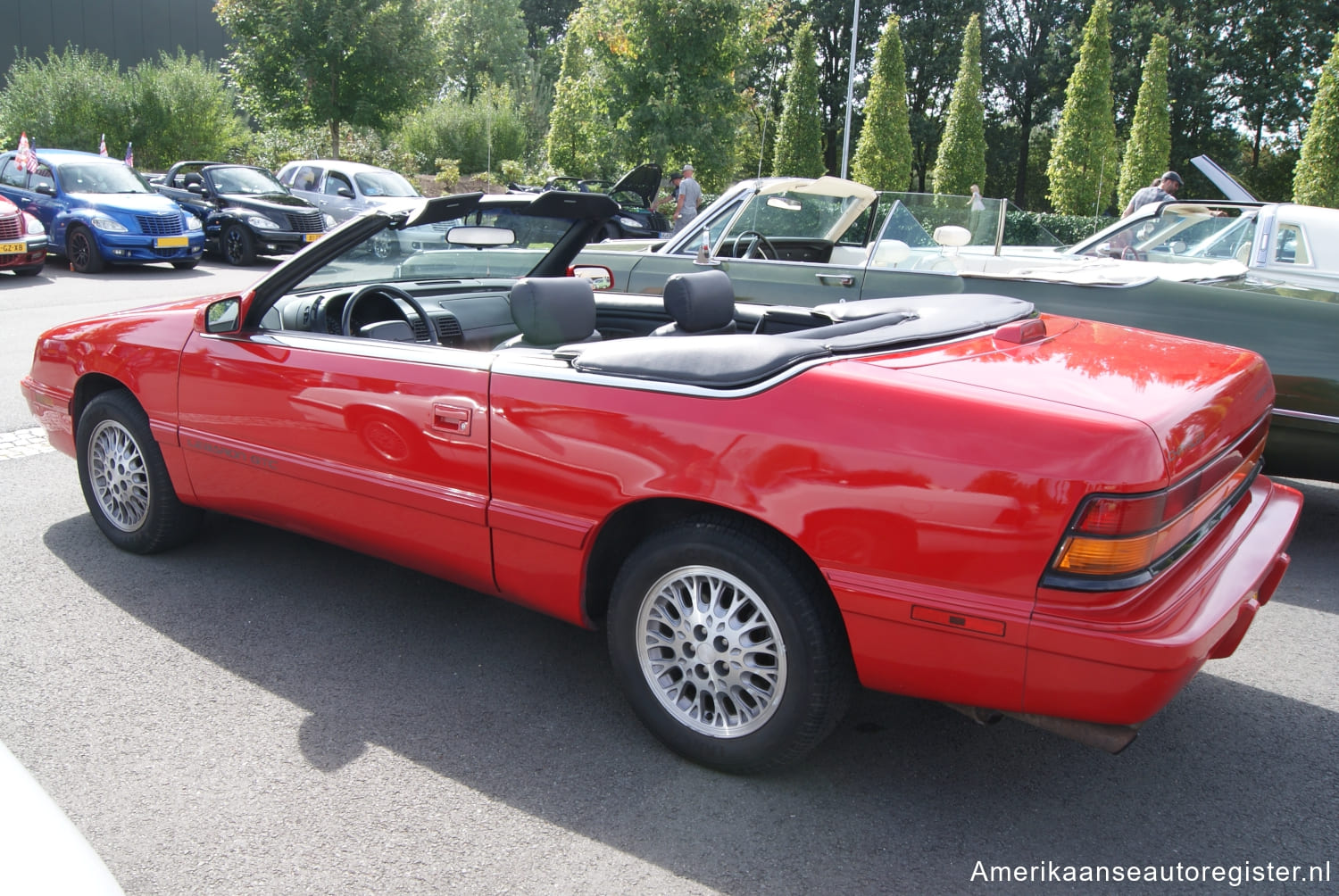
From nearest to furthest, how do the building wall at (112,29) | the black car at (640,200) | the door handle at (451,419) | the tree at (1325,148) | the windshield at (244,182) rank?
the door handle at (451,419), the black car at (640,200), the windshield at (244,182), the tree at (1325,148), the building wall at (112,29)

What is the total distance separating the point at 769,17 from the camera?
2067 centimetres

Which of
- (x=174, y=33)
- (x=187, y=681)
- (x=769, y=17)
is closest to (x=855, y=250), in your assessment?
(x=187, y=681)

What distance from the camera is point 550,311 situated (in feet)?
10.9

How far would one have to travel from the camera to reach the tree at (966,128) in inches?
1161

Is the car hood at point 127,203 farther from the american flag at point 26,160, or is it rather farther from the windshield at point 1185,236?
the windshield at point 1185,236

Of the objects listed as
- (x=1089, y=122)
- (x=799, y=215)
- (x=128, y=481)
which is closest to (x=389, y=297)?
(x=128, y=481)

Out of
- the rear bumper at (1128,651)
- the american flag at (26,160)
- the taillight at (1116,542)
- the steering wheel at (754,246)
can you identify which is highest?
the american flag at (26,160)

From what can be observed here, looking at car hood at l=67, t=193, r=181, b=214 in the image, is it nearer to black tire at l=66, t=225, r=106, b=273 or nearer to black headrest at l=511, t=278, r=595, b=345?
black tire at l=66, t=225, r=106, b=273

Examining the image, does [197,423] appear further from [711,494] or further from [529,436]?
[711,494]

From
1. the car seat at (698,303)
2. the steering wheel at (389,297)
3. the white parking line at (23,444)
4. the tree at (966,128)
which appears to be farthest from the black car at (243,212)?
the tree at (966,128)

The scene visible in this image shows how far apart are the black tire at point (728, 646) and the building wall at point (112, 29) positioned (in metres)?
31.1

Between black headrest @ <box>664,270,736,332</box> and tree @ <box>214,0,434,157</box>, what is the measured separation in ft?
68.9

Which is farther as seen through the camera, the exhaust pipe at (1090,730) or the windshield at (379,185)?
the windshield at (379,185)

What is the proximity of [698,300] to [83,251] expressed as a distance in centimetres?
1368
